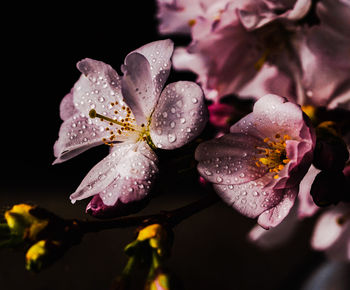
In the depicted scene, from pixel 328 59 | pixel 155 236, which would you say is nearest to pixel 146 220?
pixel 155 236

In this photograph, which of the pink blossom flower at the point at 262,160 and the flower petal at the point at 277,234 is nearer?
the pink blossom flower at the point at 262,160

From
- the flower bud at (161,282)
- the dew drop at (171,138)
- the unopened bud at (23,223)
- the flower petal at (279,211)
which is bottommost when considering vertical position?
the flower bud at (161,282)

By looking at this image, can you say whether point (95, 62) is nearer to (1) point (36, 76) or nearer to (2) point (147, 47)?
(2) point (147, 47)

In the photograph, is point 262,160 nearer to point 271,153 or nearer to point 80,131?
point 271,153

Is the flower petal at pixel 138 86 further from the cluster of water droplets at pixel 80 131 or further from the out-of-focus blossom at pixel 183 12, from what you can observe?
the out-of-focus blossom at pixel 183 12

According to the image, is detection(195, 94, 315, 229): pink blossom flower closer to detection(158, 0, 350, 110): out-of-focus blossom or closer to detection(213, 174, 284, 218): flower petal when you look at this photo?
detection(213, 174, 284, 218): flower petal

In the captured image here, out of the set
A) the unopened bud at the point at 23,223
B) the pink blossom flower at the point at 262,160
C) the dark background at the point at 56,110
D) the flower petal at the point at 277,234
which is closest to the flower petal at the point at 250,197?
the pink blossom flower at the point at 262,160
